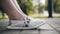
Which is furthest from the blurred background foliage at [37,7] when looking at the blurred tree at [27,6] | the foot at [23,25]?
the foot at [23,25]

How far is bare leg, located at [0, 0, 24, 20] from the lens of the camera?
222 cm

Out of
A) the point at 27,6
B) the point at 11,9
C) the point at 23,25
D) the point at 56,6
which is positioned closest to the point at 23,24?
the point at 23,25

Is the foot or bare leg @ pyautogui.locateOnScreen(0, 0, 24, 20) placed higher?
bare leg @ pyautogui.locateOnScreen(0, 0, 24, 20)

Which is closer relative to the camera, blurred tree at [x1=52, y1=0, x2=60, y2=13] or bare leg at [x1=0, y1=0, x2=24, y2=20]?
bare leg at [x1=0, y1=0, x2=24, y2=20]

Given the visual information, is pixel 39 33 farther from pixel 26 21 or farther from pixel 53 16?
pixel 53 16

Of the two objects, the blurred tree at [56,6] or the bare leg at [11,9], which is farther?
the blurred tree at [56,6]

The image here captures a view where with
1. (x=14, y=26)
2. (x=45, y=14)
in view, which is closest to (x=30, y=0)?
(x=45, y=14)

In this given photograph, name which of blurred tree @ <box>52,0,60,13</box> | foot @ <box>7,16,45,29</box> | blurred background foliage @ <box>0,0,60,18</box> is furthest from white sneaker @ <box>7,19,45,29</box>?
blurred tree @ <box>52,0,60,13</box>

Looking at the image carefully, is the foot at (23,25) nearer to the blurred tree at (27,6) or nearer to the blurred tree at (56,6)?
the blurred tree at (27,6)

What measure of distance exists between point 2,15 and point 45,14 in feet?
3.46

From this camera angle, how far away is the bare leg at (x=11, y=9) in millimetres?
2225

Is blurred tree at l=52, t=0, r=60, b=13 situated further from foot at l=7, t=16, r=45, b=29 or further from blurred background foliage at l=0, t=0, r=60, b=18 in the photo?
foot at l=7, t=16, r=45, b=29

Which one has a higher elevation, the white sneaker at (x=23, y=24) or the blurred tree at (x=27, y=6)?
the blurred tree at (x=27, y=6)

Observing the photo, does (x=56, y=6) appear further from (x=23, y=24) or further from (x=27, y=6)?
(x=23, y=24)
